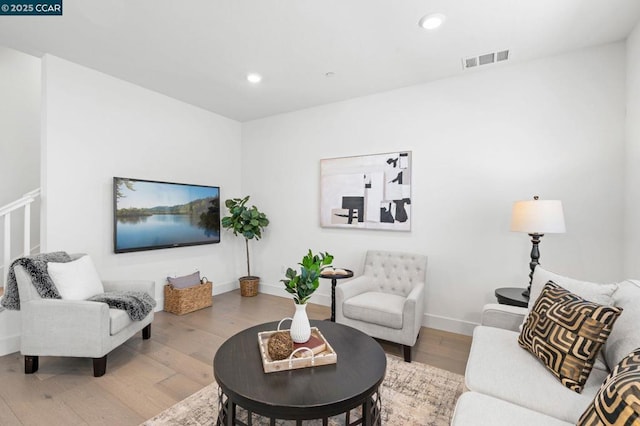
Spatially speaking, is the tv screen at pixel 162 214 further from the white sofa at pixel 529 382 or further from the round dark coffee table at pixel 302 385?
the white sofa at pixel 529 382

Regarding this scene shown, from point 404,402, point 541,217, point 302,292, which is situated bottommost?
point 404,402

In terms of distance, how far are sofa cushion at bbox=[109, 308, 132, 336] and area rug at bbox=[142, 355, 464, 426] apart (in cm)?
87

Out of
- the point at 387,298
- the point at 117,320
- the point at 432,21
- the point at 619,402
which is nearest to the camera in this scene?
the point at 619,402

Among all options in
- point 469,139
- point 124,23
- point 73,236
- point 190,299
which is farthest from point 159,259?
point 469,139

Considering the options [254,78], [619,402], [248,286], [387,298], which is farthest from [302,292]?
[248,286]

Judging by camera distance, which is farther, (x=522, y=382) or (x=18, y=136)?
(x=18, y=136)

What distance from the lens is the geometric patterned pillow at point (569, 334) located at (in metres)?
1.42

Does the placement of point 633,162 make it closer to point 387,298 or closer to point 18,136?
point 387,298

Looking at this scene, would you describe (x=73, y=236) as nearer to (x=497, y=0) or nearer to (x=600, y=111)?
(x=497, y=0)

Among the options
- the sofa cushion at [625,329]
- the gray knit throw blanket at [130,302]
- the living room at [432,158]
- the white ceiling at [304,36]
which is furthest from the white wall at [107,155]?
the sofa cushion at [625,329]

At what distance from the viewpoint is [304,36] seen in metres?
2.55

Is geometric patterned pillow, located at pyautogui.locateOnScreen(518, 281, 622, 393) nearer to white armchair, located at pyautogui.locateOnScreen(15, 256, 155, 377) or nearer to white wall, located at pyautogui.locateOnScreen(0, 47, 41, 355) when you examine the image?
white armchair, located at pyautogui.locateOnScreen(15, 256, 155, 377)

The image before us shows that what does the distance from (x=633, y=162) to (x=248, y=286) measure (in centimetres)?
445

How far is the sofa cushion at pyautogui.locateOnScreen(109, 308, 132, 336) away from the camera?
2.40m
